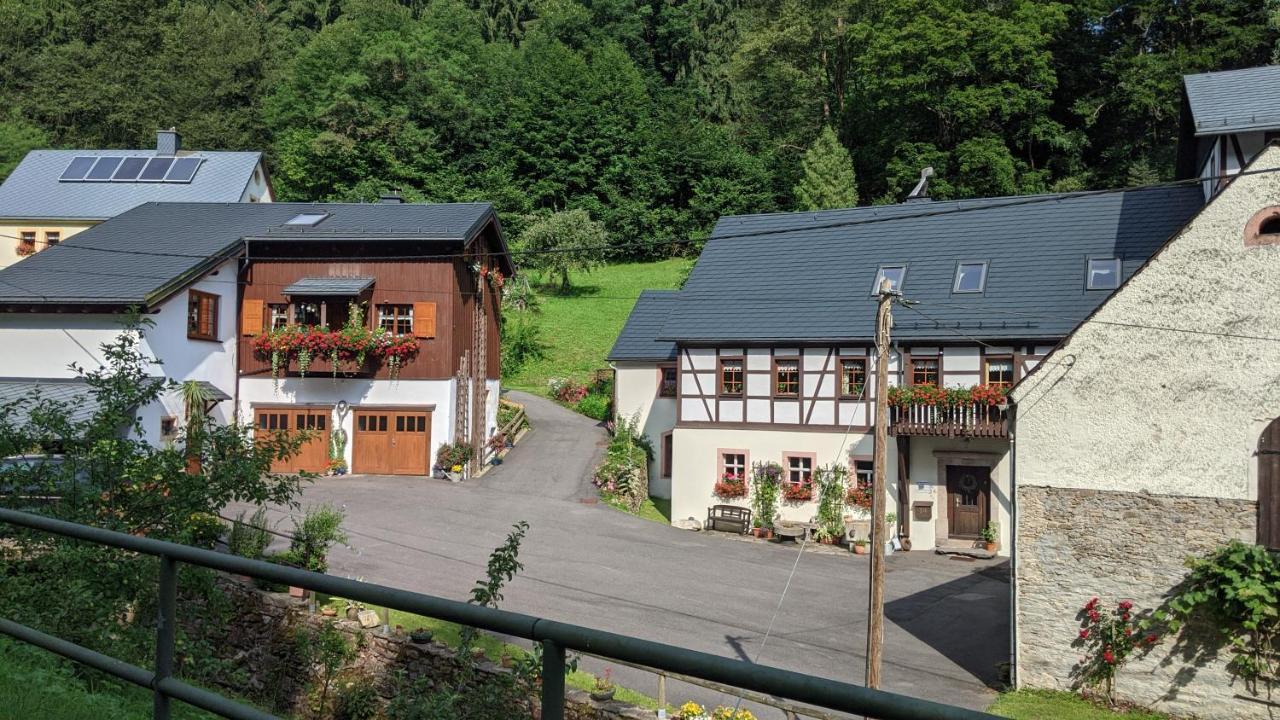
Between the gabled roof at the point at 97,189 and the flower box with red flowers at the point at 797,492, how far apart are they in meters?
27.0

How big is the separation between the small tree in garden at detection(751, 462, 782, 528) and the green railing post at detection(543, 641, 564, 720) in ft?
77.6

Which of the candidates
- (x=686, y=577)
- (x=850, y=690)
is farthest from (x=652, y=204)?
(x=850, y=690)

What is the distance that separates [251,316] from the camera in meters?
28.7

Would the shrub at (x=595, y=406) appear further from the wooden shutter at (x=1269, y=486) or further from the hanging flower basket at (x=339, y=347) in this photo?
the wooden shutter at (x=1269, y=486)

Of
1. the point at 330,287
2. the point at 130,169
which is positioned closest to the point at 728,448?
the point at 330,287

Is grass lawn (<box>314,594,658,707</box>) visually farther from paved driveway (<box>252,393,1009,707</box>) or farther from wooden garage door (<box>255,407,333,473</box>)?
wooden garage door (<box>255,407,333,473</box>)

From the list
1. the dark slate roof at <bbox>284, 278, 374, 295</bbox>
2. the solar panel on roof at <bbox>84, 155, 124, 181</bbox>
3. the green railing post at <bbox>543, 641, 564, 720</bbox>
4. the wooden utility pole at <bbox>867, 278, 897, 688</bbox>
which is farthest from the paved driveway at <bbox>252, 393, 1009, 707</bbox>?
the solar panel on roof at <bbox>84, 155, 124, 181</bbox>

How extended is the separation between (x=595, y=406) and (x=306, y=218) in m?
12.6

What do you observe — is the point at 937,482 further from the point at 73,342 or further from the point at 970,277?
the point at 73,342

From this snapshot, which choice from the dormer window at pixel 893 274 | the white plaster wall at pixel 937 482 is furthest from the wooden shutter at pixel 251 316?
the white plaster wall at pixel 937 482

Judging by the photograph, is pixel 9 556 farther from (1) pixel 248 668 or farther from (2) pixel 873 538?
(2) pixel 873 538

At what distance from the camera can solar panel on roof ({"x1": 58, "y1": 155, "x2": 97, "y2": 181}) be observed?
40.1 meters

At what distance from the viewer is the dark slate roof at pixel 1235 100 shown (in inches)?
794

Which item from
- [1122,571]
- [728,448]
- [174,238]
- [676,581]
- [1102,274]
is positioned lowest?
[676,581]
